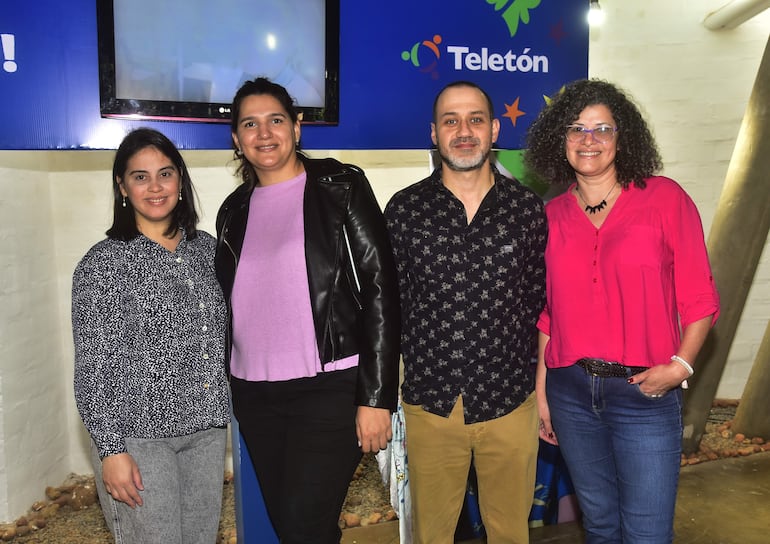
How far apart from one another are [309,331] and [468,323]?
1.67ft

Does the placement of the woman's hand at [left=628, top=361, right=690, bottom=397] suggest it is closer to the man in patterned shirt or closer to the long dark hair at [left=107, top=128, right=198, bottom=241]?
the man in patterned shirt

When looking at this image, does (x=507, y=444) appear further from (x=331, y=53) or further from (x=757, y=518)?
(x=757, y=518)

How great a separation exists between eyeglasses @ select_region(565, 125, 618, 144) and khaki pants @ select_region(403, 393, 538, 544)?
0.87 metres

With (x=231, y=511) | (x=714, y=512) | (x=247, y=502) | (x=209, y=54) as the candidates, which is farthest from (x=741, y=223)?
(x=231, y=511)

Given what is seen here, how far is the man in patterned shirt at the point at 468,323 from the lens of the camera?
2.12 metres

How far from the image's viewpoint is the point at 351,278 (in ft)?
6.64

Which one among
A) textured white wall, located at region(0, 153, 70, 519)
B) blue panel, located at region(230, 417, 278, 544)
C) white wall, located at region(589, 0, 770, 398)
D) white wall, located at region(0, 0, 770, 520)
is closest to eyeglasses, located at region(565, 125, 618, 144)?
blue panel, located at region(230, 417, 278, 544)

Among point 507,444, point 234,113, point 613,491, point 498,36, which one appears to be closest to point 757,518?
point 613,491

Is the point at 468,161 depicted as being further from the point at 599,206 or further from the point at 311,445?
the point at 311,445

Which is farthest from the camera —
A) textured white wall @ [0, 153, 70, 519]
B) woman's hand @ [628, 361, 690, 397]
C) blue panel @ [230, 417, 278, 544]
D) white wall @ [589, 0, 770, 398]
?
white wall @ [589, 0, 770, 398]

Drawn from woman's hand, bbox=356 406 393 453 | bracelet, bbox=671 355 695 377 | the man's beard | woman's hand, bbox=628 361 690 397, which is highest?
the man's beard

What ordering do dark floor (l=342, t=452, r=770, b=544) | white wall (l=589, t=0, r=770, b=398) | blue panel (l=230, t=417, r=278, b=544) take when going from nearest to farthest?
blue panel (l=230, t=417, r=278, b=544) < dark floor (l=342, t=452, r=770, b=544) < white wall (l=589, t=0, r=770, b=398)

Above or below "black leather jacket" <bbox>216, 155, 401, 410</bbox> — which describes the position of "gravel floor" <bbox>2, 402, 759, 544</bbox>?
below

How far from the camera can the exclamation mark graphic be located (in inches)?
99.1
